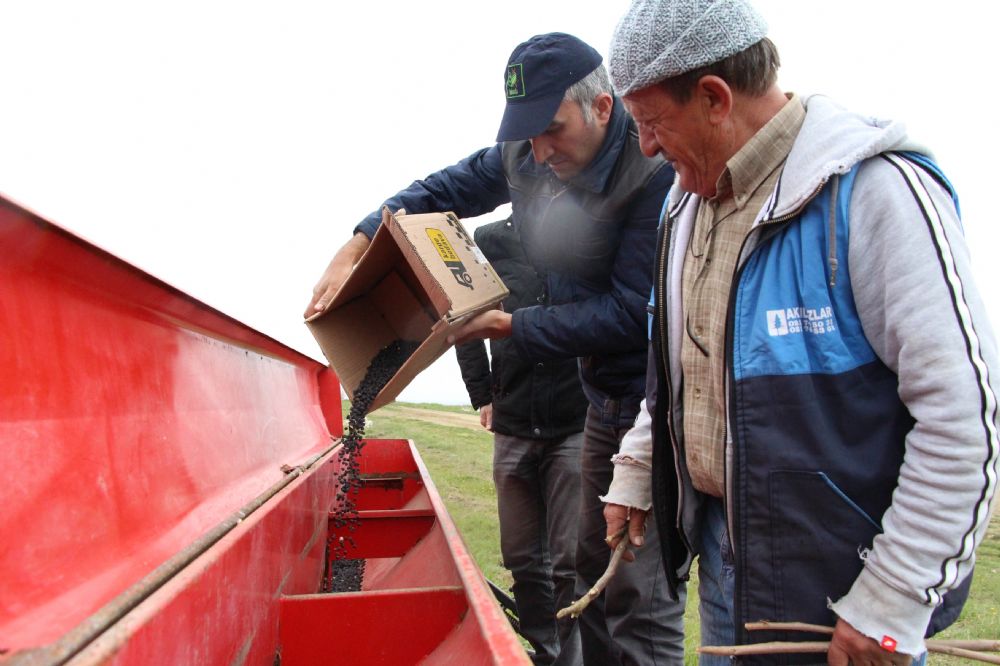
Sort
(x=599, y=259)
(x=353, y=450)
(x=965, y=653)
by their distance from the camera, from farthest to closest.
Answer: (x=353, y=450) < (x=599, y=259) < (x=965, y=653)

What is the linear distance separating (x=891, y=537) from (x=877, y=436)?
180 mm

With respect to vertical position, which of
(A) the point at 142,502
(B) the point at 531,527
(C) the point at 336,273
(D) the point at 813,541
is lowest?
(B) the point at 531,527

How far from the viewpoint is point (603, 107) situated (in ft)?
8.52

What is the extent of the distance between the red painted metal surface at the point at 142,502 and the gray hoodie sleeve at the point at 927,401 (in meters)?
0.69

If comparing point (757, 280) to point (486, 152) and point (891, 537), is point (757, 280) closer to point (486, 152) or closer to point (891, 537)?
point (891, 537)

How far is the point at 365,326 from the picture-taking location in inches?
128

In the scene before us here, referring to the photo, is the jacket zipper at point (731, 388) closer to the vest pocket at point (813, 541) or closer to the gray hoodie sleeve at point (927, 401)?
the vest pocket at point (813, 541)

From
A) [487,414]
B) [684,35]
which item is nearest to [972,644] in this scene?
[684,35]

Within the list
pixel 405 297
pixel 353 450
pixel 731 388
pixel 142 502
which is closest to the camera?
pixel 731 388

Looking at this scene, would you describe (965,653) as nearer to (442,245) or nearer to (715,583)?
(715,583)

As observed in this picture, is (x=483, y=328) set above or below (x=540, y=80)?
below

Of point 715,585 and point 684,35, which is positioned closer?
point 684,35

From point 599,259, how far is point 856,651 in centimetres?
166

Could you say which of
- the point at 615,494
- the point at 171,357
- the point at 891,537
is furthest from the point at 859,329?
the point at 171,357
